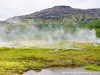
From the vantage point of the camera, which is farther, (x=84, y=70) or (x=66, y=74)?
(x=84, y=70)

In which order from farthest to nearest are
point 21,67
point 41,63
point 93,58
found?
point 93,58
point 41,63
point 21,67

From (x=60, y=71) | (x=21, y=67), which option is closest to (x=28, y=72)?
(x=21, y=67)

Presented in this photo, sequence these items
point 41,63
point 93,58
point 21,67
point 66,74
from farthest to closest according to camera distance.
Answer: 1. point 93,58
2. point 41,63
3. point 21,67
4. point 66,74

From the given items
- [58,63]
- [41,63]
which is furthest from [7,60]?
[58,63]

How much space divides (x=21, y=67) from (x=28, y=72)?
6.52 feet

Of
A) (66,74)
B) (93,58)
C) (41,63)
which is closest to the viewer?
(66,74)

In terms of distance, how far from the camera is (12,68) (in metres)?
38.5

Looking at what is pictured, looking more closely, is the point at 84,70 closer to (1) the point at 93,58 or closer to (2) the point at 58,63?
(2) the point at 58,63

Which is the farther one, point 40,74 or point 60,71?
point 60,71

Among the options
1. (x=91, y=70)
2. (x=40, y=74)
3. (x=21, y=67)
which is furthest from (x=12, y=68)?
(x=91, y=70)

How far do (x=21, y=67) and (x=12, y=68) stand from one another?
60.9 inches

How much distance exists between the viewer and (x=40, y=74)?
3691cm

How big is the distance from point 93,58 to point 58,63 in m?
9.12

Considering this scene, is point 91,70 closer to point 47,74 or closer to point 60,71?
point 60,71
